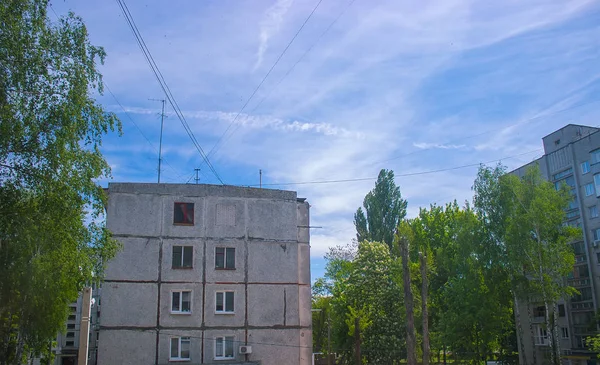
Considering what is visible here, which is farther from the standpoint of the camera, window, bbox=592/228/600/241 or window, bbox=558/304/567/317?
window, bbox=558/304/567/317

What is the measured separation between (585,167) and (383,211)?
19879 millimetres

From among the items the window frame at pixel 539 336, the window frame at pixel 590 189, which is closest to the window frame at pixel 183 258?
the window frame at pixel 590 189

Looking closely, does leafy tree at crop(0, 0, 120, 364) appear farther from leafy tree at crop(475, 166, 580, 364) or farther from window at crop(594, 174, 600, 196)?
window at crop(594, 174, 600, 196)

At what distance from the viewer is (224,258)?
3547 cm

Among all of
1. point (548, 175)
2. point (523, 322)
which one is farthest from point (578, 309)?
point (548, 175)

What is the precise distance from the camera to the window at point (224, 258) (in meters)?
35.3

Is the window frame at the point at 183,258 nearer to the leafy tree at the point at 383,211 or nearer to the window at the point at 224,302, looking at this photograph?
the window at the point at 224,302

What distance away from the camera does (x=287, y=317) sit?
35.7m

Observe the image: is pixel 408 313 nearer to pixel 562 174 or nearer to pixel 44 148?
pixel 44 148

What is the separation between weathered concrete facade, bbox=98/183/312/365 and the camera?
33406mm

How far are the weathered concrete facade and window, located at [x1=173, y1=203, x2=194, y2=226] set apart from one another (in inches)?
2.5

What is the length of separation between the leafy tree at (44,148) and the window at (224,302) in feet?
45.2

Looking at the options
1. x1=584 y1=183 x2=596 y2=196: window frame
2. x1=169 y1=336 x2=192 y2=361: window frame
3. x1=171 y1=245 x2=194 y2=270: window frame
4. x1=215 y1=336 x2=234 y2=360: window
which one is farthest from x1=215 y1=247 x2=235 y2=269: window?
x1=584 y1=183 x2=596 y2=196: window frame

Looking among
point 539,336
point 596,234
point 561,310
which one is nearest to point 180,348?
point 596,234
